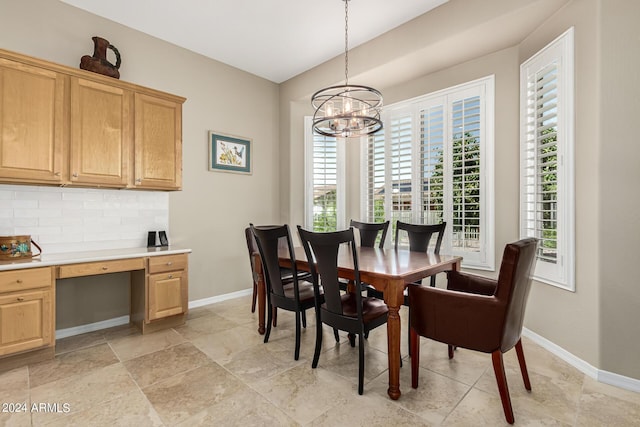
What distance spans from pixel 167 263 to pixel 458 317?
2663mm

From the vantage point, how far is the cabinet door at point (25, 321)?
7.59ft

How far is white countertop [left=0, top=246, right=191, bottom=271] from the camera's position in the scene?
7.88 feet

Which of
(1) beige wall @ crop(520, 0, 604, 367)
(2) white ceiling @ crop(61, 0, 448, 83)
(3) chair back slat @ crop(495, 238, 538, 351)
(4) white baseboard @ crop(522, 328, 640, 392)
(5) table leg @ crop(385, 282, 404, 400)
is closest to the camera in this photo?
(3) chair back slat @ crop(495, 238, 538, 351)

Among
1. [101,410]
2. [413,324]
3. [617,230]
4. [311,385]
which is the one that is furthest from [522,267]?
[101,410]

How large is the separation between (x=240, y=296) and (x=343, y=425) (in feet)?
9.69

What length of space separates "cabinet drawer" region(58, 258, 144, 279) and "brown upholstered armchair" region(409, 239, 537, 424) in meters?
2.48

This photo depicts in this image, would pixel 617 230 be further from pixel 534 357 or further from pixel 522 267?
pixel 534 357

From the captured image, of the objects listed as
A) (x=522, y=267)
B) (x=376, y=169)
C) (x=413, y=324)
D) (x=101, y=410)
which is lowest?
(x=101, y=410)

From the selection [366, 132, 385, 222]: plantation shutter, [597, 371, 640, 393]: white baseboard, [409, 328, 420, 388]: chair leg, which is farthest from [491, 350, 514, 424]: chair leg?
[366, 132, 385, 222]: plantation shutter

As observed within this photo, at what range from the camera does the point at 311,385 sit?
2.18 metres

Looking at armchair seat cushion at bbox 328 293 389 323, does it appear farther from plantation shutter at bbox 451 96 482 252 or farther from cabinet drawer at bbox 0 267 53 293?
cabinet drawer at bbox 0 267 53 293

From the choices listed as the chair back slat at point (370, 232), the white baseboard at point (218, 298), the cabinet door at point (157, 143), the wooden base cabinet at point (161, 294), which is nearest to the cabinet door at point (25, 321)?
the wooden base cabinet at point (161, 294)

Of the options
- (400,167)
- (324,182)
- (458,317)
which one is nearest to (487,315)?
(458,317)

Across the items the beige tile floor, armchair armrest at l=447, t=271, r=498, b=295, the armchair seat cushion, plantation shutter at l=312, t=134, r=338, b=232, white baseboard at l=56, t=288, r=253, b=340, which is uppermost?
plantation shutter at l=312, t=134, r=338, b=232
